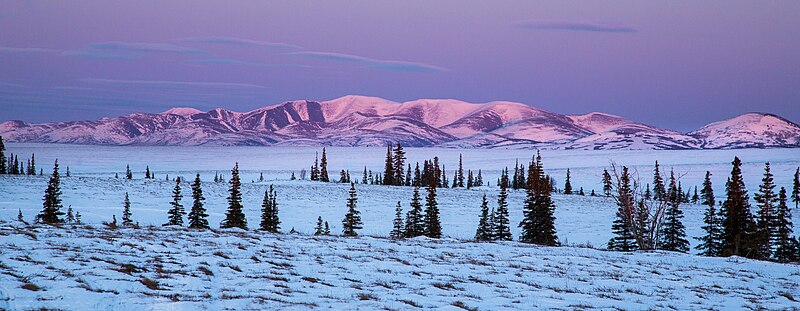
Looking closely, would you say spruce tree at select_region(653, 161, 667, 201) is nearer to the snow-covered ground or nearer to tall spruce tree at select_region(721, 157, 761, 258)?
tall spruce tree at select_region(721, 157, 761, 258)

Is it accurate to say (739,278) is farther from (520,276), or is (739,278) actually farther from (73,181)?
(73,181)

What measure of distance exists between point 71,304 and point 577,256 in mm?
17241

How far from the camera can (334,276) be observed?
1413cm

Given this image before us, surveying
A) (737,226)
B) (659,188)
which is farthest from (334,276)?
(659,188)

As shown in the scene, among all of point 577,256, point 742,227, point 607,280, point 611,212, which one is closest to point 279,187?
point 611,212

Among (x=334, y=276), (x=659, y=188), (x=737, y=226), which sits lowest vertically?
(x=737, y=226)

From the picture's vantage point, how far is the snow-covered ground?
10.6 metres

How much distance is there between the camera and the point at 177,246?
17547mm

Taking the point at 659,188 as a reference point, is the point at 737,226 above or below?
below

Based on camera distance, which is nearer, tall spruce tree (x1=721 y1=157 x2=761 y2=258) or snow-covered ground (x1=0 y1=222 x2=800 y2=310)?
snow-covered ground (x1=0 y1=222 x2=800 y2=310)

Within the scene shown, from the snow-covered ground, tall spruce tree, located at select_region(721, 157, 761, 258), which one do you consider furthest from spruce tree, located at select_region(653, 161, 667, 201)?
the snow-covered ground

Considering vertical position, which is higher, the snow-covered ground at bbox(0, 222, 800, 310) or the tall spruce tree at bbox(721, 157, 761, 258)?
the snow-covered ground at bbox(0, 222, 800, 310)

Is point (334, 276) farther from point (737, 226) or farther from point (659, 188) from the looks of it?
point (659, 188)

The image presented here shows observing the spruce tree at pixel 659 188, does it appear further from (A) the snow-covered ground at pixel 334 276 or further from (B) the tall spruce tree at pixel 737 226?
(A) the snow-covered ground at pixel 334 276
